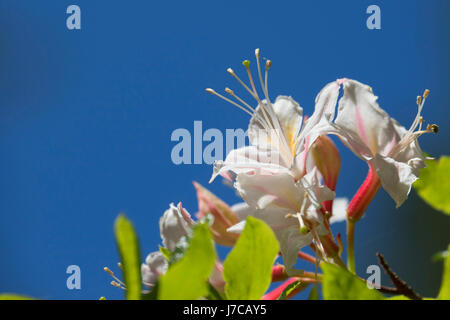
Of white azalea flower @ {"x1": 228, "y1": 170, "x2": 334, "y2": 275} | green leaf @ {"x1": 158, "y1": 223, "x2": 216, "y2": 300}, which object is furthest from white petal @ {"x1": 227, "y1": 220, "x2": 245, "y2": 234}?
green leaf @ {"x1": 158, "y1": 223, "x2": 216, "y2": 300}

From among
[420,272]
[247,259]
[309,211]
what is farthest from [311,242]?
[420,272]

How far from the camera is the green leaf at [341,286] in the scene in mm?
278

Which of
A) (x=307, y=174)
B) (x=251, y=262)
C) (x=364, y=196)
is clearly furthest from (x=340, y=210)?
(x=251, y=262)

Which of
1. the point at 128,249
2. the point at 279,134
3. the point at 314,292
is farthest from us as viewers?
the point at 279,134

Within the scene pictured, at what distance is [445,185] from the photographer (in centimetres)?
51

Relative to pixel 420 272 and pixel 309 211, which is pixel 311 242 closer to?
pixel 309 211

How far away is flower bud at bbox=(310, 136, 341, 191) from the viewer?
52 cm

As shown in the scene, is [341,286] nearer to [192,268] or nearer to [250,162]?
[192,268]

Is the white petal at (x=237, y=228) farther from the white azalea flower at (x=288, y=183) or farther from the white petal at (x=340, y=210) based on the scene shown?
the white petal at (x=340, y=210)

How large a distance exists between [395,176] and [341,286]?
233mm

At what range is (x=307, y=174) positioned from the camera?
1.55ft

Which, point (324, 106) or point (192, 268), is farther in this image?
point (324, 106)

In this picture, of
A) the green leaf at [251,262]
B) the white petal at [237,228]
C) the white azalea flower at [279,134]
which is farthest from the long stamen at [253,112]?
the green leaf at [251,262]
